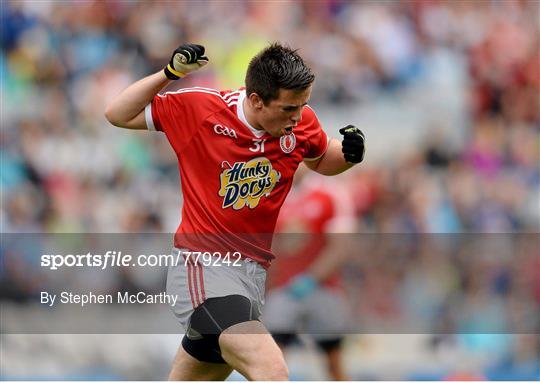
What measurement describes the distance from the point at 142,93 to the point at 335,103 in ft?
18.2

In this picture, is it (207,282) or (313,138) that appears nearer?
(207,282)

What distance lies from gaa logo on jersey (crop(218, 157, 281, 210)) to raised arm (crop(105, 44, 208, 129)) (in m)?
0.44

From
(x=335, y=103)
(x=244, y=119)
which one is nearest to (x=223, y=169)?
(x=244, y=119)

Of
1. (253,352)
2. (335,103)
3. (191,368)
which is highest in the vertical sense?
(335,103)

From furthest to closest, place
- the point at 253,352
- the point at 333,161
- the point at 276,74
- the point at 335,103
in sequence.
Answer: the point at 335,103 < the point at 333,161 < the point at 276,74 < the point at 253,352

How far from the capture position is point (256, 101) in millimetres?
4398

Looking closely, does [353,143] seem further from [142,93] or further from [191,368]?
[191,368]

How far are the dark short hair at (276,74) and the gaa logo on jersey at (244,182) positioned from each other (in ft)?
1.04

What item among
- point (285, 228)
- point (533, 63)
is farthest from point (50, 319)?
point (533, 63)

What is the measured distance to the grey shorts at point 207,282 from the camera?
14.2 ft

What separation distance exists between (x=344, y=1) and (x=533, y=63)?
2.02m

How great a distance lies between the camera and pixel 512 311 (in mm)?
8469

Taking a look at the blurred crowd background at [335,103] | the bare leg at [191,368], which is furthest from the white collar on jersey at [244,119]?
the blurred crowd background at [335,103]

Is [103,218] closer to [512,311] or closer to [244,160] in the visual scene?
[512,311]
